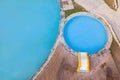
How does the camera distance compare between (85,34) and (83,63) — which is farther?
(85,34)

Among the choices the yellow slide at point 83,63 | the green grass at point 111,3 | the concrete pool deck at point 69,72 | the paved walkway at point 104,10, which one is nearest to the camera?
the concrete pool deck at point 69,72

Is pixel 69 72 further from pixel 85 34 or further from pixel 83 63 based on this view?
pixel 85 34

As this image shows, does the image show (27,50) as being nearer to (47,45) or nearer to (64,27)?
(47,45)

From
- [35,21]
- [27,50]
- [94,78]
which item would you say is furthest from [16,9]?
[94,78]

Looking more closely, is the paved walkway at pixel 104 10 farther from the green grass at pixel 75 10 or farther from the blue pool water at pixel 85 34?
the blue pool water at pixel 85 34

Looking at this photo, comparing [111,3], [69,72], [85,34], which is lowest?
[69,72]

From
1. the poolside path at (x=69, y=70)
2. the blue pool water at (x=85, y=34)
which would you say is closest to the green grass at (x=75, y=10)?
the blue pool water at (x=85, y=34)

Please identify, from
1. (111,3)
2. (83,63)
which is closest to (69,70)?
(83,63)
